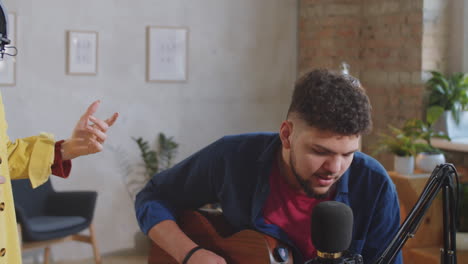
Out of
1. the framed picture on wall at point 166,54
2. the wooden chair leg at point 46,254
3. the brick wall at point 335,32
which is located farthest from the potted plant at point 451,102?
the wooden chair leg at point 46,254

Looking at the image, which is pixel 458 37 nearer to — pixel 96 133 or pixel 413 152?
pixel 413 152

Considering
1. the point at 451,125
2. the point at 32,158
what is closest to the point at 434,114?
the point at 451,125

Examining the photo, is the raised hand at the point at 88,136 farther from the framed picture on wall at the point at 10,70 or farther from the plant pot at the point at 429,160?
the framed picture on wall at the point at 10,70

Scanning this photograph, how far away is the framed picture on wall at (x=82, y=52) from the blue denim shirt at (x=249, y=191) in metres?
3.15

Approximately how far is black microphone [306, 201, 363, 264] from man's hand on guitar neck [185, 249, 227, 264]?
778mm

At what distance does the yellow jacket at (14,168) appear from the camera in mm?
1743

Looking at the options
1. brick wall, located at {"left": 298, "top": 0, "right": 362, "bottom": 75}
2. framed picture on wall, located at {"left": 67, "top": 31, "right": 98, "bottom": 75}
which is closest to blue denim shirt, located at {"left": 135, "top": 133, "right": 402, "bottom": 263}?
framed picture on wall, located at {"left": 67, "top": 31, "right": 98, "bottom": 75}

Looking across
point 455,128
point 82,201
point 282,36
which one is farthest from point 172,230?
point 282,36

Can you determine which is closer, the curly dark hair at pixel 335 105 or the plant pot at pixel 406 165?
the curly dark hair at pixel 335 105

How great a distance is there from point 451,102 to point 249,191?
3202 mm

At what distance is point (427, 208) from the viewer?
1219mm

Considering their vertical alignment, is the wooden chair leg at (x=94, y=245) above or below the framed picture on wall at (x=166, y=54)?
below

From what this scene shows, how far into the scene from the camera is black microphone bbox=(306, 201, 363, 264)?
110cm

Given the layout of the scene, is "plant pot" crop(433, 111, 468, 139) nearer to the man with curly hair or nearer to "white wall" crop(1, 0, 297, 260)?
"white wall" crop(1, 0, 297, 260)
